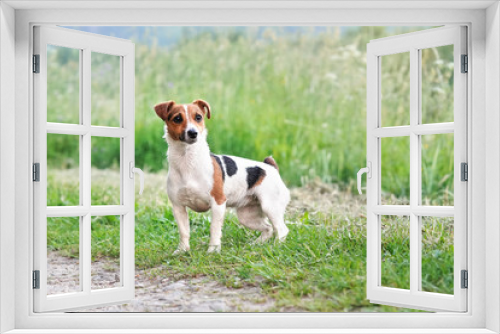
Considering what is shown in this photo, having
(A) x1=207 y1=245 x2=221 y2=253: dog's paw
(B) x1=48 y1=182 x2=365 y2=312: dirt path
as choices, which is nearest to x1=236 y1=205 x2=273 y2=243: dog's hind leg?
(A) x1=207 y1=245 x2=221 y2=253: dog's paw

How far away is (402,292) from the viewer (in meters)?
A: 2.44

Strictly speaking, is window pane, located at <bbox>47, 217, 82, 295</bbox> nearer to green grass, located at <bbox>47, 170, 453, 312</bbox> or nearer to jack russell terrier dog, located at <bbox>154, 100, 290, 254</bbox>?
green grass, located at <bbox>47, 170, 453, 312</bbox>

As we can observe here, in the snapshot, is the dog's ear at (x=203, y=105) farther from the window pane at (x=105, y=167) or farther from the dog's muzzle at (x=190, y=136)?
the window pane at (x=105, y=167)

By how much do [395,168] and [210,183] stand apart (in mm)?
2090

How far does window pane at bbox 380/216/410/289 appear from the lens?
2565 mm

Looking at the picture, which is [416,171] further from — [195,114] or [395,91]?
[395,91]

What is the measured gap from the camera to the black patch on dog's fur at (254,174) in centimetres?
385

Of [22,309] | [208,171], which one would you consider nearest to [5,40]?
[22,309]

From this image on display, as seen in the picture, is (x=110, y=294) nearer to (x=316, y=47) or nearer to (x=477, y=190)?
(x=477, y=190)

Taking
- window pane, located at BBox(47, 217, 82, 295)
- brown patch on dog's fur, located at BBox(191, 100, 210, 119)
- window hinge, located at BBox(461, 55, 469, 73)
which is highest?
window hinge, located at BBox(461, 55, 469, 73)

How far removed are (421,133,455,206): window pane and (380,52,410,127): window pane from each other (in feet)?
1.49

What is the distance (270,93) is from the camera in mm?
5695

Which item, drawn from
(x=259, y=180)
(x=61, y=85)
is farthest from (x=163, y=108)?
(x=61, y=85)

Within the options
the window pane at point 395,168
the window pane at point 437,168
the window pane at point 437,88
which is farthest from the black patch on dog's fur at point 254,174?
the window pane at point 437,88
